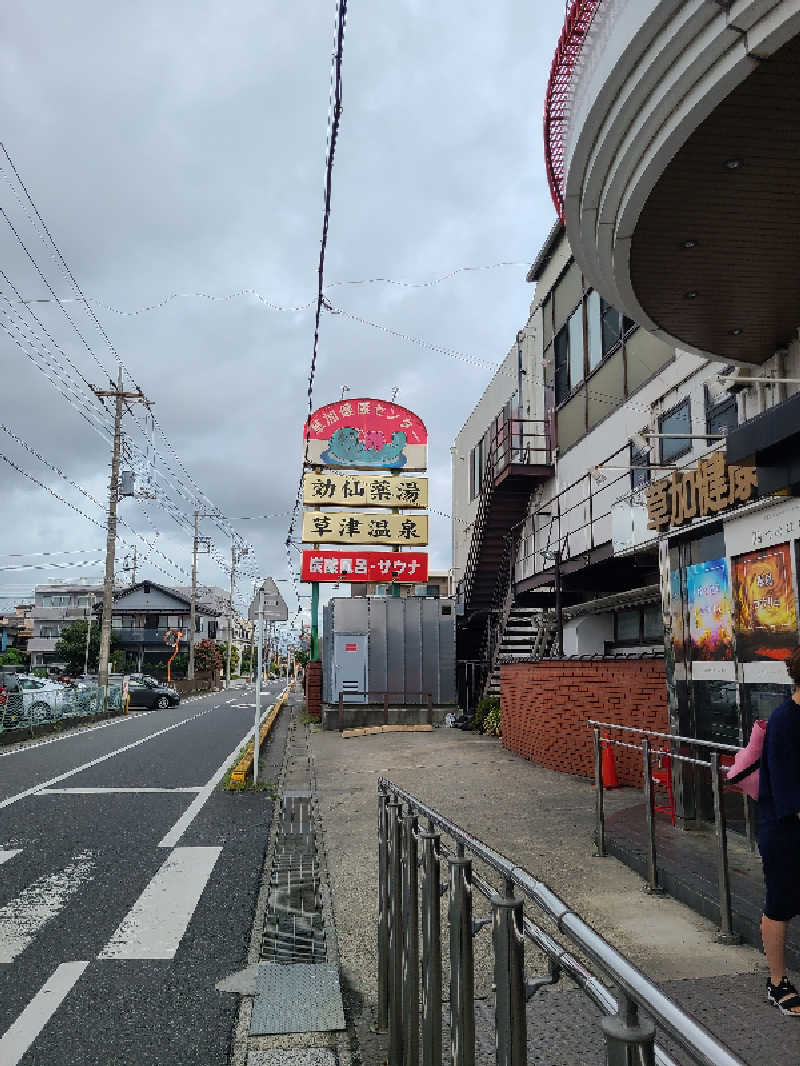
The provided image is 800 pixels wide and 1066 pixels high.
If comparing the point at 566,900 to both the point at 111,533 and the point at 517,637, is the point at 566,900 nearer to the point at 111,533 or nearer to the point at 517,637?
the point at 517,637

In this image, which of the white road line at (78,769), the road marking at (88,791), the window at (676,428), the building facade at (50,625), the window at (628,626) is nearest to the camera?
the white road line at (78,769)

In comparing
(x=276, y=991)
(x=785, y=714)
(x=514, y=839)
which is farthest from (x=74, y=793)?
(x=785, y=714)

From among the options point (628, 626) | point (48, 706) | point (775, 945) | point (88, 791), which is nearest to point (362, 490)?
Answer: point (48, 706)

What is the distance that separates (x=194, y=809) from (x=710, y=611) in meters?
6.73

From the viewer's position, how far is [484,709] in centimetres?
1934

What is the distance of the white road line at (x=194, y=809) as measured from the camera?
330 inches

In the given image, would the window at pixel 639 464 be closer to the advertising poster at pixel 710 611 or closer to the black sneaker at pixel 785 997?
the advertising poster at pixel 710 611

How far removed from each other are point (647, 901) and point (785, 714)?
267cm

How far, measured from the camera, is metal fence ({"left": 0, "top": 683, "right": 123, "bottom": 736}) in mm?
19656

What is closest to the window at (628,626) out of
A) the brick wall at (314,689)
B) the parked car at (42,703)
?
the brick wall at (314,689)

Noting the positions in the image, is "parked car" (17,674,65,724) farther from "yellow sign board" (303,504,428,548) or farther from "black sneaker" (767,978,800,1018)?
"black sneaker" (767,978,800,1018)

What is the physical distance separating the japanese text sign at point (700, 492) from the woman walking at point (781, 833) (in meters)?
3.46

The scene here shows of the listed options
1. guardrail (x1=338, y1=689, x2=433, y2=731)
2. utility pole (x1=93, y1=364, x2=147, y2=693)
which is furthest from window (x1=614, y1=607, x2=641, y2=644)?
utility pole (x1=93, y1=364, x2=147, y2=693)

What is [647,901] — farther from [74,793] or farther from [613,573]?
[613,573]
